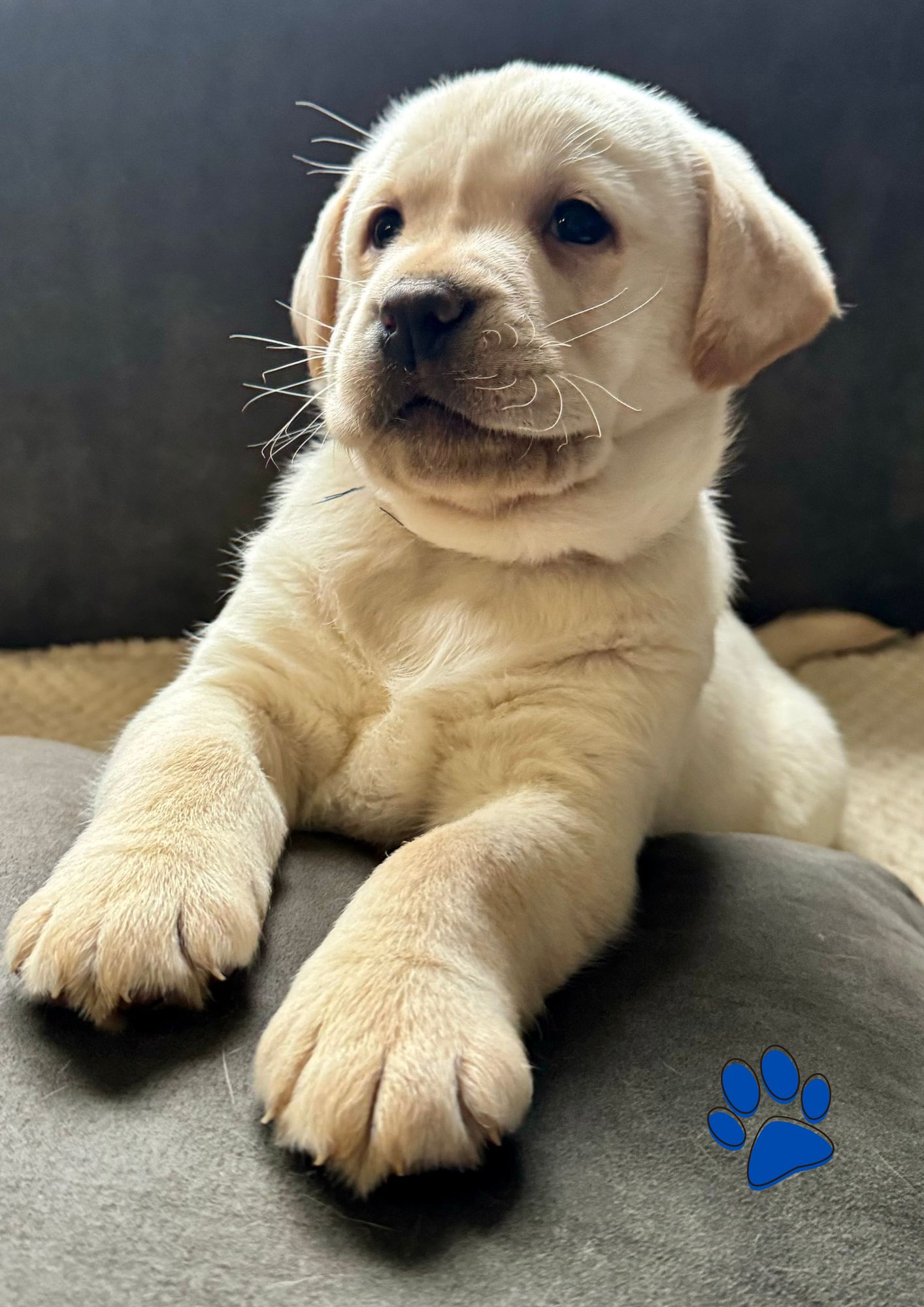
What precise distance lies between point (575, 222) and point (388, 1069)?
49.3 inches

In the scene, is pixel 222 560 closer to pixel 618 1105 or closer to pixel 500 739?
pixel 500 739

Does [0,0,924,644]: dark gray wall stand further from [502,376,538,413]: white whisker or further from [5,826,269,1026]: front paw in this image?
[5,826,269,1026]: front paw

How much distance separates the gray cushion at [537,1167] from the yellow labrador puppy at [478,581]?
8cm

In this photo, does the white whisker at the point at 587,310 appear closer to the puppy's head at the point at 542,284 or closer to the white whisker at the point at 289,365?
the puppy's head at the point at 542,284

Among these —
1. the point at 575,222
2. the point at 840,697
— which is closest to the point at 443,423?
the point at 575,222

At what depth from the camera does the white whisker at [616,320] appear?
1.49 m

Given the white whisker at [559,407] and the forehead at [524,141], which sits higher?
the forehead at [524,141]

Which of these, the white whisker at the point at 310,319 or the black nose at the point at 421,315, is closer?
the black nose at the point at 421,315

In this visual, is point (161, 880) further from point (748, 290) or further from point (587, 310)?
point (748, 290)

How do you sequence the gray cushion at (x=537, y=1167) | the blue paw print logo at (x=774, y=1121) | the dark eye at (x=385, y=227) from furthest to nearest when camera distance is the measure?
the dark eye at (x=385, y=227)
the blue paw print logo at (x=774, y=1121)
the gray cushion at (x=537, y=1167)

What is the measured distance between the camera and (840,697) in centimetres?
308

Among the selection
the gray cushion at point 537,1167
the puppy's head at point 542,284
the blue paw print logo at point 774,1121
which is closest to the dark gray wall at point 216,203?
the puppy's head at point 542,284

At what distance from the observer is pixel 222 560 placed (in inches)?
112

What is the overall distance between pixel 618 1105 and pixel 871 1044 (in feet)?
1.18
